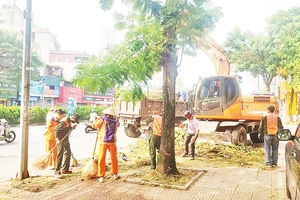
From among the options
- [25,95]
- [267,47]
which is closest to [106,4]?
[25,95]

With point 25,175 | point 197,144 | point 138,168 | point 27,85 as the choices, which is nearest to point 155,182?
point 138,168

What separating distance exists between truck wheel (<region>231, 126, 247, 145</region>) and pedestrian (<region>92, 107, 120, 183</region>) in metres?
6.21

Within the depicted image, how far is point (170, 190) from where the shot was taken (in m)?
5.44

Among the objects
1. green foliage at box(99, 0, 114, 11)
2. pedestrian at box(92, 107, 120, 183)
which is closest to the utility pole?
pedestrian at box(92, 107, 120, 183)

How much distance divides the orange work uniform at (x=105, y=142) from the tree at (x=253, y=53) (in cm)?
2083

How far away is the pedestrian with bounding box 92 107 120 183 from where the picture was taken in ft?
20.0

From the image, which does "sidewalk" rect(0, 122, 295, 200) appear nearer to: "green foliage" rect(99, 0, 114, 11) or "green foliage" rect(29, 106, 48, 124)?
"green foliage" rect(99, 0, 114, 11)

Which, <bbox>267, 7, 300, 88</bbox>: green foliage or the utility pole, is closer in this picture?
the utility pole

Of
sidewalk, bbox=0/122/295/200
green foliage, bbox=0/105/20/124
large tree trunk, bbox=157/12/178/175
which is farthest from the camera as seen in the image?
green foliage, bbox=0/105/20/124

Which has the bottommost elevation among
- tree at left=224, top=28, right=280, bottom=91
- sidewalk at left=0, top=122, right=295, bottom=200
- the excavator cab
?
sidewalk at left=0, top=122, right=295, bottom=200

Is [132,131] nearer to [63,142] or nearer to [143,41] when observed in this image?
[63,142]

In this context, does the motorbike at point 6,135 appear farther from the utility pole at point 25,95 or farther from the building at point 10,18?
the building at point 10,18

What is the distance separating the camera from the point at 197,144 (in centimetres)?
1071

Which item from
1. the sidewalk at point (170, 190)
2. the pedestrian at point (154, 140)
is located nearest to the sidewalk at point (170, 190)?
the sidewalk at point (170, 190)
